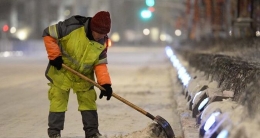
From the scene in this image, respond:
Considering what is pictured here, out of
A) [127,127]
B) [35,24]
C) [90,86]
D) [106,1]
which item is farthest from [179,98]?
[106,1]

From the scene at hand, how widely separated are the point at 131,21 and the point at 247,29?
314 ft

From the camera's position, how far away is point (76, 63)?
263 inches

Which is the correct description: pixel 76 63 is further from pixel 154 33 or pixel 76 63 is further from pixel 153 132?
pixel 154 33

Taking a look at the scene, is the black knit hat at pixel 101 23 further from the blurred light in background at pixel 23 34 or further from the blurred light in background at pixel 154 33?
the blurred light in background at pixel 154 33

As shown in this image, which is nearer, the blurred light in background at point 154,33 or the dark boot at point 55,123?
the dark boot at point 55,123

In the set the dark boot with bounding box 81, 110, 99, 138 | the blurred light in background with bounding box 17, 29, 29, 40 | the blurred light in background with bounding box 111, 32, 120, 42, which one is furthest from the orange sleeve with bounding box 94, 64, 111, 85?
the blurred light in background with bounding box 111, 32, 120, 42

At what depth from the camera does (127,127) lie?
7.85 metres

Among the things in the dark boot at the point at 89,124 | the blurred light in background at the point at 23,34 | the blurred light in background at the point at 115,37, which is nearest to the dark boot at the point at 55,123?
the dark boot at the point at 89,124

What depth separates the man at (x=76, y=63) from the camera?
6.52 meters

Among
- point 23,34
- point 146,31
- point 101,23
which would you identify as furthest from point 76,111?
point 146,31

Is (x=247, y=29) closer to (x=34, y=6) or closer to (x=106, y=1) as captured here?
(x=34, y=6)

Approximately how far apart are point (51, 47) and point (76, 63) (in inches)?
13.8

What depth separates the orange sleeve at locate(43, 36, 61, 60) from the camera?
255 inches

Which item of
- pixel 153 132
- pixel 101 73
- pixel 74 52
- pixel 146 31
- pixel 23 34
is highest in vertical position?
pixel 74 52
